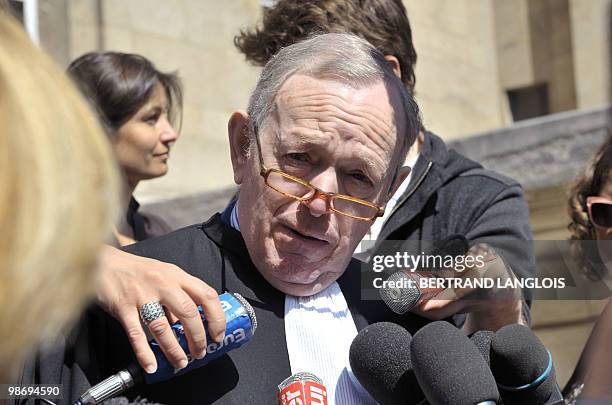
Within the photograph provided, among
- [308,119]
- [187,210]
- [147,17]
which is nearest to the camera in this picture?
[308,119]

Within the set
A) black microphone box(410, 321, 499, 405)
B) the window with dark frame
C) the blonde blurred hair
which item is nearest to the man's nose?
black microphone box(410, 321, 499, 405)

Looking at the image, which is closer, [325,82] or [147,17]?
[325,82]

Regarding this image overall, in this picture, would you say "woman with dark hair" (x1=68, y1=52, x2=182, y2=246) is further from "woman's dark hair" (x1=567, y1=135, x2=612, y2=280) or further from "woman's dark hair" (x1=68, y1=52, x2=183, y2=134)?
"woman's dark hair" (x1=567, y1=135, x2=612, y2=280)

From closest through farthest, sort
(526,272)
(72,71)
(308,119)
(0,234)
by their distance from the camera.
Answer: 1. (0,234)
2. (308,119)
3. (526,272)
4. (72,71)

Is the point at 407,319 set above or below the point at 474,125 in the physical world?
above

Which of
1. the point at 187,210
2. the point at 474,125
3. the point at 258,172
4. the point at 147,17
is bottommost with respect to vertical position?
the point at 474,125

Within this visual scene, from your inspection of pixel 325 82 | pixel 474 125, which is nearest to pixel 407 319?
pixel 325 82

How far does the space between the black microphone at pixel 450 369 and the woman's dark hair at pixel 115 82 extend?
7.84 feet

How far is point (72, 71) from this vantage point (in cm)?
428

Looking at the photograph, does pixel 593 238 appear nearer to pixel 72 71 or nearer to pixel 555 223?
pixel 72 71

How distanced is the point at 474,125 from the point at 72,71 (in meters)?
8.02

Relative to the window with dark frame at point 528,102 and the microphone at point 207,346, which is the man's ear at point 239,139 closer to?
the microphone at point 207,346

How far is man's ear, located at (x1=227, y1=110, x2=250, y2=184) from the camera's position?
2.82 m

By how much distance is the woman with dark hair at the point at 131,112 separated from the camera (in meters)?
4.31
